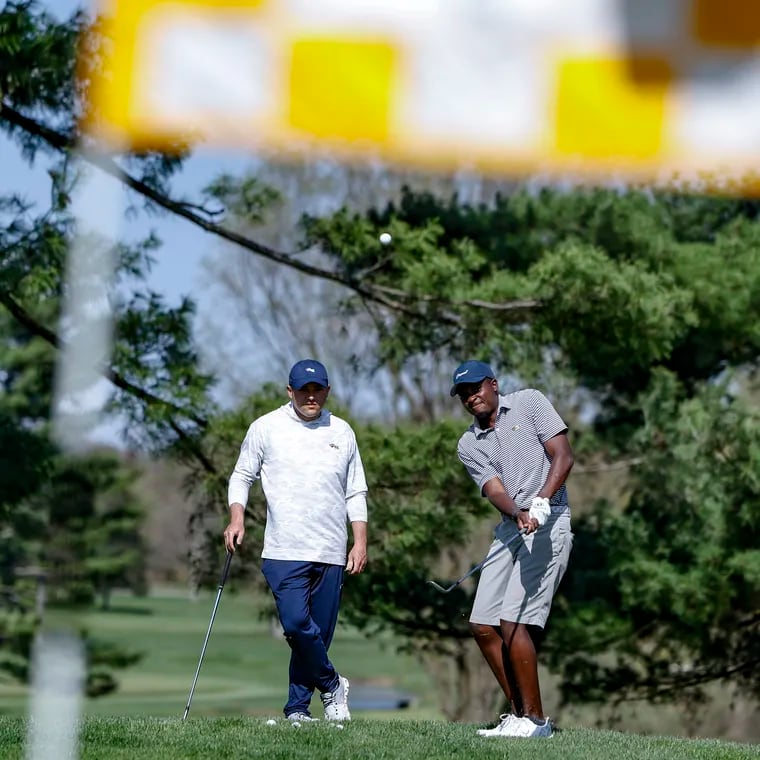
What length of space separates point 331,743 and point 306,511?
122cm

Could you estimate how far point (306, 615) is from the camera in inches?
280

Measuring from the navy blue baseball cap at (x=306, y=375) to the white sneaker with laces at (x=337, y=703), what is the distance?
150 centimetres

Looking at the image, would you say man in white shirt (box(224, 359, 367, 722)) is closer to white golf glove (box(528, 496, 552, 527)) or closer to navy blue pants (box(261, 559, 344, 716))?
navy blue pants (box(261, 559, 344, 716))

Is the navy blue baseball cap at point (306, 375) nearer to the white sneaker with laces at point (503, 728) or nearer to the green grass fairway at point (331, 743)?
the green grass fairway at point (331, 743)

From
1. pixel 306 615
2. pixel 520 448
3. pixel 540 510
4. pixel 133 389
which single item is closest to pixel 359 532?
pixel 306 615

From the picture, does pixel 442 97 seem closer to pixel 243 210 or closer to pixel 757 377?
pixel 243 210

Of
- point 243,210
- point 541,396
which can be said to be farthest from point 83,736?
point 243,210

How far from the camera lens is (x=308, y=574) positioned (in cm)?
717

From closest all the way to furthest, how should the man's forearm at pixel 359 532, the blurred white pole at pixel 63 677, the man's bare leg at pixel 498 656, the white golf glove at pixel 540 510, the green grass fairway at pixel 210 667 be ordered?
the blurred white pole at pixel 63 677 < the white golf glove at pixel 540 510 < the man's bare leg at pixel 498 656 < the man's forearm at pixel 359 532 < the green grass fairway at pixel 210 667

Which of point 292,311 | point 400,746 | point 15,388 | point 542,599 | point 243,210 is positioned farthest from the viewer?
point 15,388

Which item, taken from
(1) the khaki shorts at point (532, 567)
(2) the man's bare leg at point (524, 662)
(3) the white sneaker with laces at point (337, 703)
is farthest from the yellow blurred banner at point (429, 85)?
(3) the white sneaker with laces at point (337, 703)

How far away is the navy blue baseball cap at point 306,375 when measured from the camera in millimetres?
7137

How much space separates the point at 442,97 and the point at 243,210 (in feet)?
38.2

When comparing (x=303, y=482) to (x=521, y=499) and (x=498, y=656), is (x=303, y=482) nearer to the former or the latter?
(x=521, y=499)
